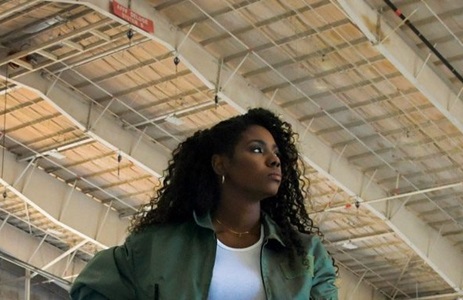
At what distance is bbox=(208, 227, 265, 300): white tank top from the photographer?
3869mm

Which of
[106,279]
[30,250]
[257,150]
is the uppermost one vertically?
[30,250]

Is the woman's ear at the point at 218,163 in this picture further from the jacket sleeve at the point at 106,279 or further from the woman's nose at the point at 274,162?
the jacket sleeve at the point at 106,279

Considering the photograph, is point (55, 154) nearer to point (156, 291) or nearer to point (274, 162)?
point (274, 162)

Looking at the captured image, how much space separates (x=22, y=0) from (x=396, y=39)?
763 centimetres

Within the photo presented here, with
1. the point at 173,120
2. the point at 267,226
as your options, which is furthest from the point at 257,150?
the point at 173,120

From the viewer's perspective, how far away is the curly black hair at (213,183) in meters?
4.20

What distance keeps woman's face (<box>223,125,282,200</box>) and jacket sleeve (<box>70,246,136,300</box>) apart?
503 mm

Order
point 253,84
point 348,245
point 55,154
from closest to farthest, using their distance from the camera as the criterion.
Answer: point 253,84 < point 55,154 < point 348,245

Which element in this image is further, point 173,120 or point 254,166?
point 173,120

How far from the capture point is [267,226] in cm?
414

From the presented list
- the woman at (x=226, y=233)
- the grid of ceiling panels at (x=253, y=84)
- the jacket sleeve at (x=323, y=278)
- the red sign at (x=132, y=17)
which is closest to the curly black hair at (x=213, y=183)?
the woman at (x=226, y=233)

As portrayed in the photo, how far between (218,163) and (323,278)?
631 mm

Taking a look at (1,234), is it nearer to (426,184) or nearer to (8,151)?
(8,151)

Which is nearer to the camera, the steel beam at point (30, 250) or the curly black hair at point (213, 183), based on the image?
the curly black hair at point (213, 183)
